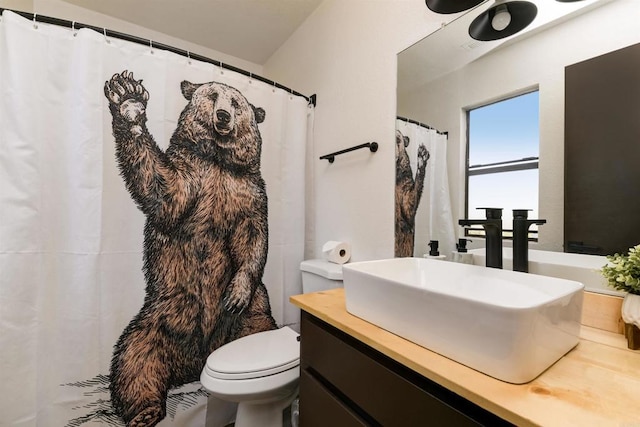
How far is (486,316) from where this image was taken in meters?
0.52

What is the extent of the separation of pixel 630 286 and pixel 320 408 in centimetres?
86

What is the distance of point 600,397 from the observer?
460mm

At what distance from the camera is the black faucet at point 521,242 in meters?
0.86

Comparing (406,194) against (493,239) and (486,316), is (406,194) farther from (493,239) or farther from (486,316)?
(486,316)

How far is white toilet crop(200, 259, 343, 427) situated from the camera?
111 centimetres

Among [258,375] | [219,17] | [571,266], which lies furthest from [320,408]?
[219,17]

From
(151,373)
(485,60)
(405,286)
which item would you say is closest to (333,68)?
(485,60)

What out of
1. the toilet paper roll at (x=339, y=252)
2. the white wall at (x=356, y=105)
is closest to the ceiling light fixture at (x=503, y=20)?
the white wall at (x=356, y=105)

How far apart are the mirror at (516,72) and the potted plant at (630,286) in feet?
0.56

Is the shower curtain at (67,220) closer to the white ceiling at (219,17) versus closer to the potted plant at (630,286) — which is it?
the white ceiling at (219,17)

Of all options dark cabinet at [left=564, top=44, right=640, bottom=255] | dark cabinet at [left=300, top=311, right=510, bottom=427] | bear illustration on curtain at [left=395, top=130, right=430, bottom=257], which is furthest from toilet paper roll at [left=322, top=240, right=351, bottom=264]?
dark cabinet at [left=564, top=44, right=640, bottom=255]

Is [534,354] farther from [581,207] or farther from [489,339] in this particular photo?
[581,207]

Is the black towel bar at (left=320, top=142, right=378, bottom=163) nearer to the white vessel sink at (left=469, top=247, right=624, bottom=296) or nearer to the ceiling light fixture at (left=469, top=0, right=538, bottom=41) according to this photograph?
the ceiling light fixture at (left=469, top=0, right=538, bottom=41)

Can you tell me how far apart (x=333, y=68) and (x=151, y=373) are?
1.89 meters
